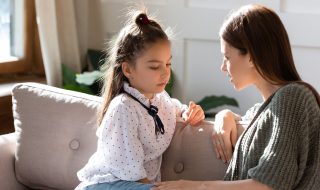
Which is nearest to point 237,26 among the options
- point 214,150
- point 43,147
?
point 214,150

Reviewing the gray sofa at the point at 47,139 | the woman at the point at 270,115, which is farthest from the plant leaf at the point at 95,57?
the woman at the point at 270,115

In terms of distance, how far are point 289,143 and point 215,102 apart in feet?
3.85

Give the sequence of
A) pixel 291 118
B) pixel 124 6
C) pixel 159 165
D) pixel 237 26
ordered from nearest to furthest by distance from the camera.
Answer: pixel 291 118
pixel 237 26
pixel 159 165
pixel 124 6

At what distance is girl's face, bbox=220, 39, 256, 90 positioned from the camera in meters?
1.63

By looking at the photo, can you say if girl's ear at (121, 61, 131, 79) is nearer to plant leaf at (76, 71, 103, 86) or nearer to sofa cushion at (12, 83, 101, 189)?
sofa cushion at (12, 83, 101, 189)

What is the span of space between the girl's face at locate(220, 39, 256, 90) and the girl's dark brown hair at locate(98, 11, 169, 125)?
0.71ft

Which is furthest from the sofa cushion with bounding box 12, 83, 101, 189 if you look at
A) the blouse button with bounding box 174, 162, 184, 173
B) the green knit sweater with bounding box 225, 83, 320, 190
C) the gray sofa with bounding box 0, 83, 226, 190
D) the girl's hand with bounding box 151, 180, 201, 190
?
the green knit sweater with bounding box 225, 83, 320, 190

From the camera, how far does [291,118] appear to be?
151cm

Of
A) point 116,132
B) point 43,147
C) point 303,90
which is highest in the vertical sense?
point 303,90

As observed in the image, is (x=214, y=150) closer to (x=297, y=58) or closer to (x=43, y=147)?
(x=43, y=147)

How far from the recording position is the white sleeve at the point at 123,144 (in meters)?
1.69

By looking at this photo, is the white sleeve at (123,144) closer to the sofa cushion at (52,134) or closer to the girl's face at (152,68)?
the girl's face at (152,68)

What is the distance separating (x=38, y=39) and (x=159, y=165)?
1.37 meters

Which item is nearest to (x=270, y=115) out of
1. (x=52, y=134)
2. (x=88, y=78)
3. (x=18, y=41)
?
(x=52, y=134)
